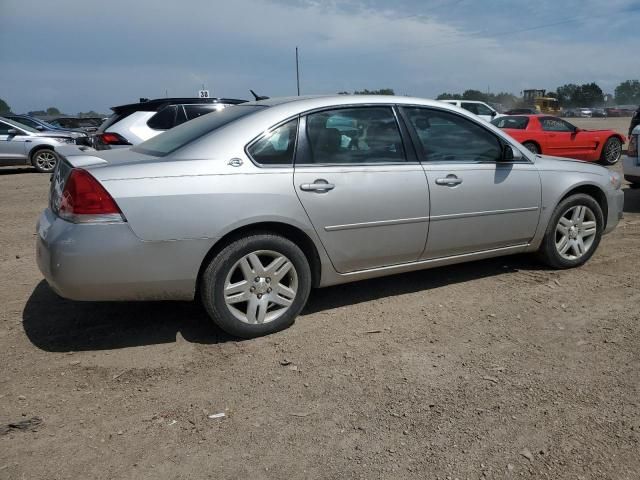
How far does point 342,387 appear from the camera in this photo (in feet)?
9.95

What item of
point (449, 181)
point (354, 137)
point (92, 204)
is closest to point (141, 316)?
point (92, 204)

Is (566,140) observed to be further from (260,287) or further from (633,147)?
(260,287)

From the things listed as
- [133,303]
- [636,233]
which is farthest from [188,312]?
[636,233]

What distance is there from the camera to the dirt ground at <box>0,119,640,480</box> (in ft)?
7.97

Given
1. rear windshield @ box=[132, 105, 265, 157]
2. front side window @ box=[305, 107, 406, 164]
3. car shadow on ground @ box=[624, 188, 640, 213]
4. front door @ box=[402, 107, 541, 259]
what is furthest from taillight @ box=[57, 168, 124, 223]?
car shadow on ground @ box=[624, 188, 640, 213]

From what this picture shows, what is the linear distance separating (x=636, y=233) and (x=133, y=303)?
5482 millimetres

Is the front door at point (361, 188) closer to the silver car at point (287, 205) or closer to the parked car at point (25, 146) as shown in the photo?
the silver car at point (287, 205)

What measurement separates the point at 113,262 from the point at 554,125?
13.1 m

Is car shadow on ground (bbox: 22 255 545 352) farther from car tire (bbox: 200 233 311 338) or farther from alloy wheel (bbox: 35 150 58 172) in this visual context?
alloy wheel (bbox: 35 150 58 172)

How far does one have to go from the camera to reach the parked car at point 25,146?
1412 cm

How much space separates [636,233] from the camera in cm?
632

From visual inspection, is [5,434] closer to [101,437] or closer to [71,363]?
[101,437]

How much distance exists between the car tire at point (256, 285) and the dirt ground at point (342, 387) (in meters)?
0.14

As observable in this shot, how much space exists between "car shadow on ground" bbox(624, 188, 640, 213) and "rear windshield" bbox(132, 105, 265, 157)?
6.09 m
